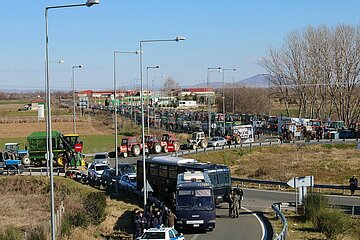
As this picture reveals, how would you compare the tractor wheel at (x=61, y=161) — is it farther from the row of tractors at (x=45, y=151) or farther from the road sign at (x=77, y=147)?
the road sign at (x=77, y=147)

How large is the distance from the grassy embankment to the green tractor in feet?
22.5

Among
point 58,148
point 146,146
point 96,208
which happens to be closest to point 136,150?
point 146,146

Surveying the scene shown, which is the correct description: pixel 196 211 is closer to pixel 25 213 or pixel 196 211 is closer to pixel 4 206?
pixel 25 213

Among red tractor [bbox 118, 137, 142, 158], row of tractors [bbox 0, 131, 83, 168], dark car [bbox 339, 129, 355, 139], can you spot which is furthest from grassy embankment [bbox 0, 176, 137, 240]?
dark car [bbox 339, 129, 355, 139]

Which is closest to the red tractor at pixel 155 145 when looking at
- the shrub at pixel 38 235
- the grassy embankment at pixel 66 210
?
the grassy embankment at pixel 66 210

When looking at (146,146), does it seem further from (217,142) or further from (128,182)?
(128,182)

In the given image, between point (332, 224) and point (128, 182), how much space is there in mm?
16663

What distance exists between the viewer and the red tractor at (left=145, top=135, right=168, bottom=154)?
59969 mm

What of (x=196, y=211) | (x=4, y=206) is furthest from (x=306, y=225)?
(x=4, y=206)

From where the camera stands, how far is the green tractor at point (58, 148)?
1980 inches

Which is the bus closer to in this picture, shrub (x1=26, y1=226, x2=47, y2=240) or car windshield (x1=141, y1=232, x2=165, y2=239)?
shrub (x1=26, y1=226, x2=47, y2=240)

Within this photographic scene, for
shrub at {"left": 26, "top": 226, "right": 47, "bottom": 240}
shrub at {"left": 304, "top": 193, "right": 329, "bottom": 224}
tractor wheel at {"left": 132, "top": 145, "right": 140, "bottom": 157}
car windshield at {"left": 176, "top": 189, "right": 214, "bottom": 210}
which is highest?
car windshield at {"left": 176, "top": 189, "right": 214, "bottom": 210}

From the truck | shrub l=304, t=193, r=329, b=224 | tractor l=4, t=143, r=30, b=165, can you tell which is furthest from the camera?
tractor l=4, t=143, r=30, b=165

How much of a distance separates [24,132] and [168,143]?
31.9 m
